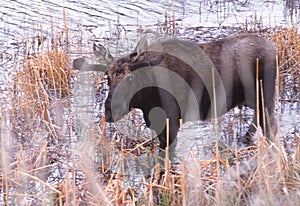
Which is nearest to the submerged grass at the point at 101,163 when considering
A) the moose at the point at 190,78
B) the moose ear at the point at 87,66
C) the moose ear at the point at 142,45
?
the moose at the point at 190,78

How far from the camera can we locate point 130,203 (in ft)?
15.8

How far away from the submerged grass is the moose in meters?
0.31

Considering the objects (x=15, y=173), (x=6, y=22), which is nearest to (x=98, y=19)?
(x=6, y=22)

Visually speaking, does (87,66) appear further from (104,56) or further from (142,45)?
(142,45)

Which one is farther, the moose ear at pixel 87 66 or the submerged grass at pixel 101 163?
the moose ear at pixel 87 66

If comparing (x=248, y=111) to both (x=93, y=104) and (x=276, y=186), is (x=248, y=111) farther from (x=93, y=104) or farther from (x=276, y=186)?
(x=276, y=186)

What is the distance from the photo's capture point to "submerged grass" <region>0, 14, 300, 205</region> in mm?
4840

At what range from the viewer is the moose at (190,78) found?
581 centimetres

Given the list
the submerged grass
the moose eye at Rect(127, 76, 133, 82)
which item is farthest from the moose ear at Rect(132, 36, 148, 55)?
the submerged grass

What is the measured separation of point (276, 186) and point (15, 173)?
1.92 m

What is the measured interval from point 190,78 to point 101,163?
3.42 ft

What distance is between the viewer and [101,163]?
6.02 m

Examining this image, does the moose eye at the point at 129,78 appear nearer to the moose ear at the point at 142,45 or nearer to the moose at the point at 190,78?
the moose at the point at 190,78

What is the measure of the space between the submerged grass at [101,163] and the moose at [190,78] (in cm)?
31
